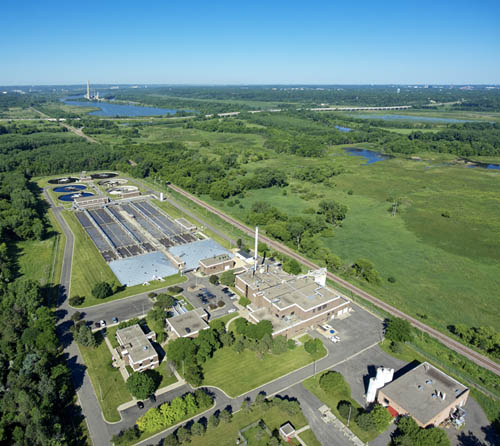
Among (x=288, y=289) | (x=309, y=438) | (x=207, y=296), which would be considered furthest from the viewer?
(x=207, y=296)

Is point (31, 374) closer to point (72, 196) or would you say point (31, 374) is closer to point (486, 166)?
point (72, 196)

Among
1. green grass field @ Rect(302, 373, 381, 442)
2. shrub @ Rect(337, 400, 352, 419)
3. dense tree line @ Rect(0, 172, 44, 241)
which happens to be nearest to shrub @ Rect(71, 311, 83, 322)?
green grass field @ Rect(302, 373, 381, 442)

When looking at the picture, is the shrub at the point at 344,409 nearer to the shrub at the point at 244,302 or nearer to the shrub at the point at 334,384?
the shrub at the point at 334,384

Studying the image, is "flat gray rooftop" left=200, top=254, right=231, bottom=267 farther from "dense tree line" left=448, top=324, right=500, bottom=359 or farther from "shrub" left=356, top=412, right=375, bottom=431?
"dense tree line" left=448, top=324, right=500, bottom=359

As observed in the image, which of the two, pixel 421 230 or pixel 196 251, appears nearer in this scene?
pixel 196 251

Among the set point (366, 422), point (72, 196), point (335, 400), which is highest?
point (72, 196)

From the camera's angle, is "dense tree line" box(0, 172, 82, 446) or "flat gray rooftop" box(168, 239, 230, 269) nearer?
"dense tree line" box(0, 172, 82, 446)

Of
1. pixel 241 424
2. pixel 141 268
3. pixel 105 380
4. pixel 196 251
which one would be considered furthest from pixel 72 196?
pixel 241 424
